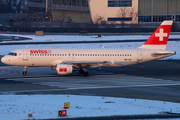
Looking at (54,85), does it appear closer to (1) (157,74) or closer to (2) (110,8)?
(1) (157,74)

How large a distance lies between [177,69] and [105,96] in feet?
65.7

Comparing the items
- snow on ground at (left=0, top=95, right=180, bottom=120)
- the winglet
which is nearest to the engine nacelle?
snow on ground at (left=0, top=95, right=180, bottom=120)

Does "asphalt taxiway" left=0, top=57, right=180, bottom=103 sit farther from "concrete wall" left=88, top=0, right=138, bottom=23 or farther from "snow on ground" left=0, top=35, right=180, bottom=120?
"concrete wall" left=88, top=0, right=138, bottom=23

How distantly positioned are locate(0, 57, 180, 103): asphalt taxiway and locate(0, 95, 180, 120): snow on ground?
2241mm

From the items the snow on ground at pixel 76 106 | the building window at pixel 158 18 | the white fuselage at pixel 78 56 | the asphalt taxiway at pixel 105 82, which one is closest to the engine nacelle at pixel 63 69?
the asphalt taxiway at pixel 105 82

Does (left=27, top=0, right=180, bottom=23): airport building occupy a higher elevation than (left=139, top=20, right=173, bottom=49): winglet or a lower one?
higher

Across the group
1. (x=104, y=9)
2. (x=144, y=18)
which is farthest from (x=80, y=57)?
(x=144, y=18)

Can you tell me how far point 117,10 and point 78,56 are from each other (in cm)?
8688

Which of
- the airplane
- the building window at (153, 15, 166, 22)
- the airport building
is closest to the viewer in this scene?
the airplane

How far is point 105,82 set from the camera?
31.2 meters

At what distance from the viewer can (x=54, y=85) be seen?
29.4 m

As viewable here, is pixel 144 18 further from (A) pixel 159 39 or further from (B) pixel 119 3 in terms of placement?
(A) pixel 159 39

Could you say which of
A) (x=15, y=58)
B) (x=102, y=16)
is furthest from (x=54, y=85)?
(x=102, y=16)

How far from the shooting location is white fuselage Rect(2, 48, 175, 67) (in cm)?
3491
